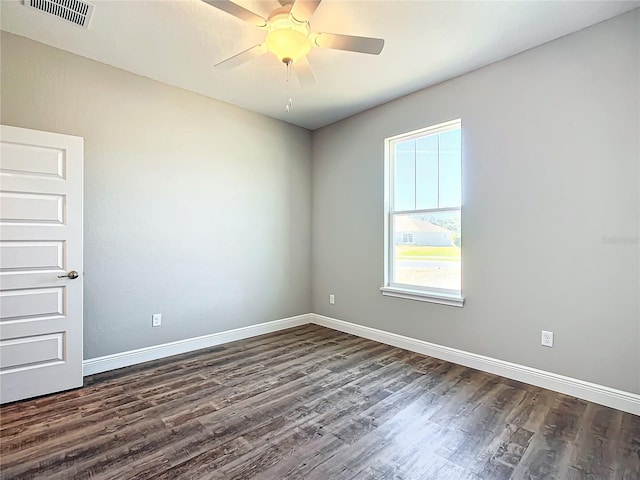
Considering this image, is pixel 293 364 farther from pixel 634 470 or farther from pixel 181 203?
pixel 634 470

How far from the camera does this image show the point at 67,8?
2.27 metres

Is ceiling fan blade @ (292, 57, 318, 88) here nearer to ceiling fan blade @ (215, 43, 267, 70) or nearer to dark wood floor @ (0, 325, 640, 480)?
ceiling fan blade @ (215, 43, 267, 70)

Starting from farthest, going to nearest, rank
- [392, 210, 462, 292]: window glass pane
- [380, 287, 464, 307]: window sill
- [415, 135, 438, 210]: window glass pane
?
[415, 135, 438, 210]: window glass pane < [392, 210, 462, 292]: window glass pane < [380, 287, 464, 307]: window sill

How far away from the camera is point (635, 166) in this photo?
2270 millimetres

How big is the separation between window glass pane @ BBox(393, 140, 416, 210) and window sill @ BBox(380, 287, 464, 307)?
94 centimetres

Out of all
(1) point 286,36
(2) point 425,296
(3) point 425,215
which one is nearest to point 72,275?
(1) point 286,36

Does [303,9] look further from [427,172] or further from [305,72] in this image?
[427,172]

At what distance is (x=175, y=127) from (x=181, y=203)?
80 centimetres

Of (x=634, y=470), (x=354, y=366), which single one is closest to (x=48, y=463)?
(x=354, y=366)

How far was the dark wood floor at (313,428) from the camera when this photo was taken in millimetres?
1736

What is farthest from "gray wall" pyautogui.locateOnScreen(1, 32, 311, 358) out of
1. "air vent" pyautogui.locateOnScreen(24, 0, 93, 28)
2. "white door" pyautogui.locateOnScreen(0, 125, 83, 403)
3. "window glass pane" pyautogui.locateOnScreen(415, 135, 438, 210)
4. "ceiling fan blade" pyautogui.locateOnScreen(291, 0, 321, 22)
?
"ceiling fan blade" pyautogui.locateOnScreen(291, 0, 321, 22)

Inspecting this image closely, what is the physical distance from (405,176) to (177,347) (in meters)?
3.13

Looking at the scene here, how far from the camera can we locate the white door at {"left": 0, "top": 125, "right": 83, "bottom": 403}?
2.40 metres

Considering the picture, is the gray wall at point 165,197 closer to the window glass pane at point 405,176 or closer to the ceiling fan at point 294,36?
the window glass pane at point 405,176
